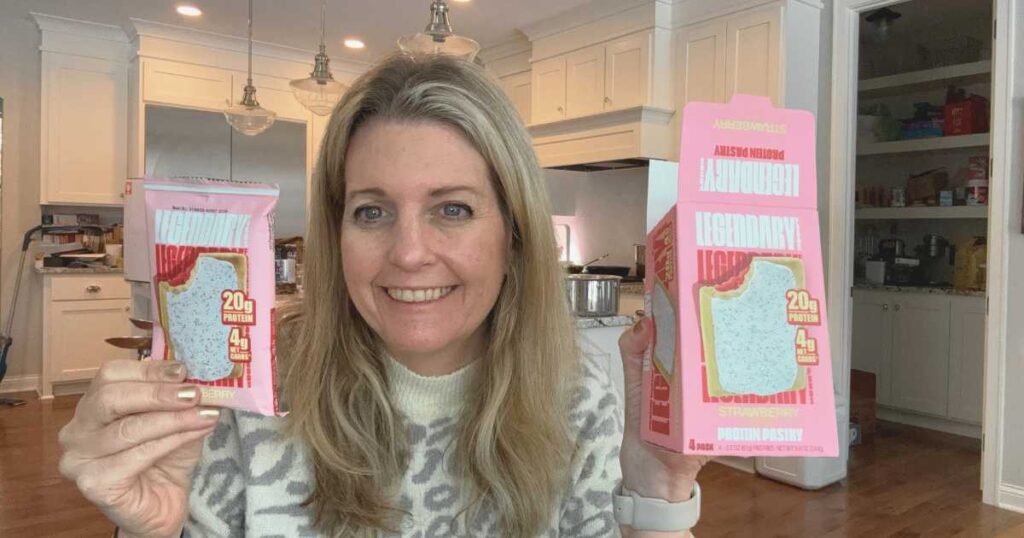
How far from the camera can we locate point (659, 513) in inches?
36.0

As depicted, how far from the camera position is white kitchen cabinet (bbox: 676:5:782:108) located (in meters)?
3.81

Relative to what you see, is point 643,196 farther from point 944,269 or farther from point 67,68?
point 67,68

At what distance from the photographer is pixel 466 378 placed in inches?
44.0

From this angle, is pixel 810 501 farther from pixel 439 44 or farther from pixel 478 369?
pixel 478 369

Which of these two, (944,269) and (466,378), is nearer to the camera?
(466,378)

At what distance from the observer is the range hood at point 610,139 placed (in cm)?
444

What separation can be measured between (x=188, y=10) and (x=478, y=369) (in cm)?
480

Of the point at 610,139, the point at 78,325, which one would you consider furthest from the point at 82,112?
the point at 610,139

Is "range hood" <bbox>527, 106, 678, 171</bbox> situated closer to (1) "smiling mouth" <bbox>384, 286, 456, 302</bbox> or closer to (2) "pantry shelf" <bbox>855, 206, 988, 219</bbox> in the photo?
(2) "pantry shelf" <bbox>855, 206, 988, 219</bbox>

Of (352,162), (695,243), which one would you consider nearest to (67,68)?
(352,162)

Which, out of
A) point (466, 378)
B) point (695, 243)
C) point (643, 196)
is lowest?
point (466, 378)

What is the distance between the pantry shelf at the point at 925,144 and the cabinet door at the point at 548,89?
224cm

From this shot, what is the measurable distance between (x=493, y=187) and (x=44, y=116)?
5512 millimetres

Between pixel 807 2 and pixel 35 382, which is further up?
pixel 807 2
